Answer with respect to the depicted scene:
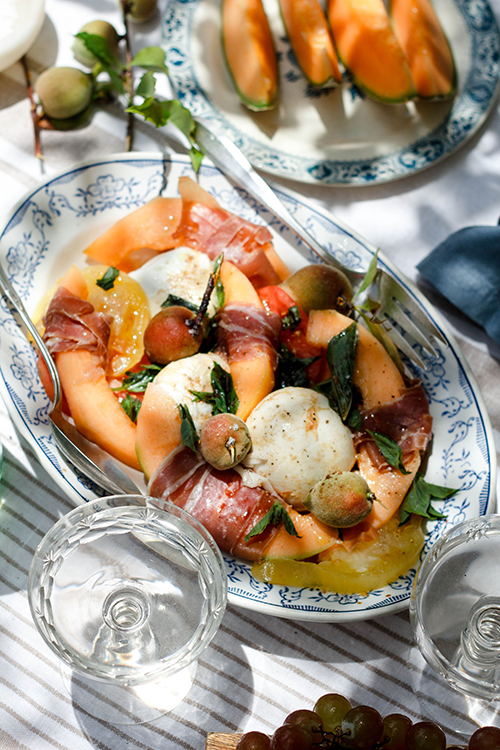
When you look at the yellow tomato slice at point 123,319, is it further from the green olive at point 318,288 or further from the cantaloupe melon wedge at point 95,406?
the green olive at point 318,288

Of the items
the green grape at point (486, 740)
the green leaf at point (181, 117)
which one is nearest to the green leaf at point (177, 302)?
the green leaf at point (181, 117)

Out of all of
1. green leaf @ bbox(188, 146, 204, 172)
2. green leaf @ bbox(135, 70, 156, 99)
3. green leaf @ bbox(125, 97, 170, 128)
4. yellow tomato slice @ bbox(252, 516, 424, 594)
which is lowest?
yellow tomato slice @ bbox(252, 516, 424, 594)

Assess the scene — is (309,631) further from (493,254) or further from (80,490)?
(493,254)

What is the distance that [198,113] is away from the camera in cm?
134

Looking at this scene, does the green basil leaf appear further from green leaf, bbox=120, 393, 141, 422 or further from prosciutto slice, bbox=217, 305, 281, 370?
green leaf, bbox=120, 393, 141, 422

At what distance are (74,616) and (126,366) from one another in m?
0.41

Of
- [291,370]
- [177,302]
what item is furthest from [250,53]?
[291,370]

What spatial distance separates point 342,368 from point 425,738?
1.79 ft

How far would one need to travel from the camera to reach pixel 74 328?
1.07 metres

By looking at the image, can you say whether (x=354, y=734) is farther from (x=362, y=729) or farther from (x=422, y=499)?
(x=422, y=499)

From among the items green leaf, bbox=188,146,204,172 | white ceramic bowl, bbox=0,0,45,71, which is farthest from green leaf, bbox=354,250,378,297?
white ceramic bowl, bbox=0,0,45,71

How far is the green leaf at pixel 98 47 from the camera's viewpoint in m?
1.29

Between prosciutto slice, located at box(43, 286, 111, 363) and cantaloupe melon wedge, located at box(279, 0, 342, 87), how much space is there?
724mm

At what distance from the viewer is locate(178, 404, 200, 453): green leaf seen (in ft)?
3.30
